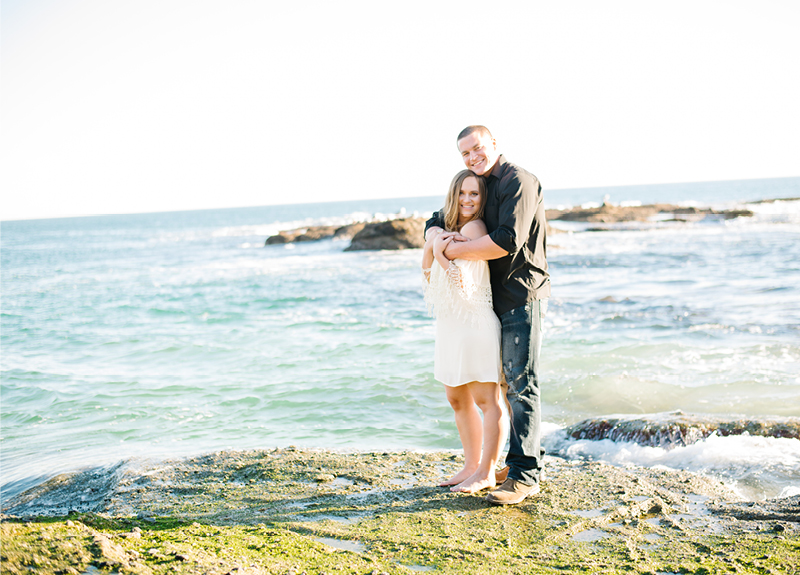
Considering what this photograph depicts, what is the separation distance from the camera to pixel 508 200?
402cm

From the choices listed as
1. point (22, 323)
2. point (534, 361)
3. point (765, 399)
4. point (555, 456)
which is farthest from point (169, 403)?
point (22, 323)

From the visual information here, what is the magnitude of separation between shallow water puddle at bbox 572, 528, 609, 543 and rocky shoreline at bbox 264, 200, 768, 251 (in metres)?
27.8

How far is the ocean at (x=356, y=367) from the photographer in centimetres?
653

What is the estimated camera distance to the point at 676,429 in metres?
5.82

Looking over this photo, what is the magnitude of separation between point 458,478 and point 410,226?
2805cm

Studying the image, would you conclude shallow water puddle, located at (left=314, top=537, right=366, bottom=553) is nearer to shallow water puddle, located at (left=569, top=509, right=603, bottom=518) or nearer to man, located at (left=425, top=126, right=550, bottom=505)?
man, located at (left=425, top=126, right=550, bottom=505)

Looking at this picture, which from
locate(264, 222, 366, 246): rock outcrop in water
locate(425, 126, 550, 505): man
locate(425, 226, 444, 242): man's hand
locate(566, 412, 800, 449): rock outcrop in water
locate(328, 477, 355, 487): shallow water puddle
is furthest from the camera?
locate(264, 222, 366, 246): rock outcrop in water

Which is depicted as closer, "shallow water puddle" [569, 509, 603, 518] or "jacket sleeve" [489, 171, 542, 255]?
"shallow water puddle" [569, 509, 603, 518]

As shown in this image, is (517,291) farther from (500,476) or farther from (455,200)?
(500,476)

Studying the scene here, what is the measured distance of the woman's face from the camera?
4.21 metres

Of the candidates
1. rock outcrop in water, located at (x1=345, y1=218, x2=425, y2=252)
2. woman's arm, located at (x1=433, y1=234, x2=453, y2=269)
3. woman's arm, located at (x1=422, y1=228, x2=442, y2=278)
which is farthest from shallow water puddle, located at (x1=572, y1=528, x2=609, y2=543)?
rock outcrop in water, located at (x1=345, y1=218, x2=425, y2=252)

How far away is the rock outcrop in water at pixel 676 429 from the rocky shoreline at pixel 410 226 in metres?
25.3

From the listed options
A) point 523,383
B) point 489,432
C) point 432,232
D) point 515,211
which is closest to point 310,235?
point 432,232

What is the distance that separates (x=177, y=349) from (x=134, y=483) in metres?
7.54
